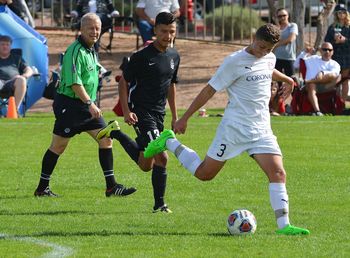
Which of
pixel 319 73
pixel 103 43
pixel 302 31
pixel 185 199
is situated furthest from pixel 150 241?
pixel 103 43

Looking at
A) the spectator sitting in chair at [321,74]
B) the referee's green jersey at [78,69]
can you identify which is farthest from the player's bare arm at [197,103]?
the spectator sitting in chair at [321,74]

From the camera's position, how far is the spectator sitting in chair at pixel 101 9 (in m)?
26.3

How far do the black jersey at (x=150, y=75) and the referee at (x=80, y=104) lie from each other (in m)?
0.60

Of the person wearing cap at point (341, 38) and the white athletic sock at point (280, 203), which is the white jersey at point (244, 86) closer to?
the white athletic sock at point (280, 203)

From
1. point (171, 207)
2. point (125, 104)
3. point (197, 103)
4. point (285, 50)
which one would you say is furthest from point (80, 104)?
point (285, 50)

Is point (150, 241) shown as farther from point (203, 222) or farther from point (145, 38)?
point (145, 38)

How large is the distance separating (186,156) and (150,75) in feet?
3.84

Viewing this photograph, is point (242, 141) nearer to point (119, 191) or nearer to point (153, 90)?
point (153, 90)

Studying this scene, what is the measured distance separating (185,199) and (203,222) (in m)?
1.59

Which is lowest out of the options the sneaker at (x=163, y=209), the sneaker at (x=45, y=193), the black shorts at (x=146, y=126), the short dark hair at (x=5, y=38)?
the sneaker at (x=45, y=193)

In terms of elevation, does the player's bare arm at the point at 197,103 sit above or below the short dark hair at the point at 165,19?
below

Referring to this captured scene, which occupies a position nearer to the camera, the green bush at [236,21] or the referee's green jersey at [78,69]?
the referee's green jersey at [78,69]

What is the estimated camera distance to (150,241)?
950cm

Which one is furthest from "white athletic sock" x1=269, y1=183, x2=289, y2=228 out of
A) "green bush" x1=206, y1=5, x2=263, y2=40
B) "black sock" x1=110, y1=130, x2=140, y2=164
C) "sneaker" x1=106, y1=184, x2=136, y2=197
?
"green bush" x1=206, y1=5, x2=263, y2=40
